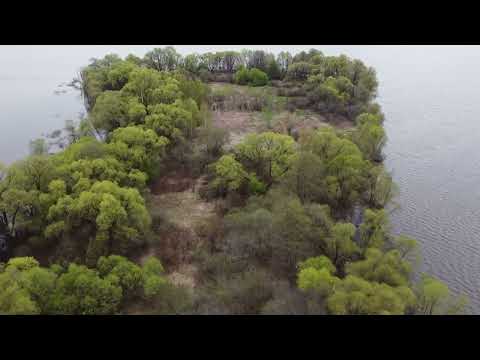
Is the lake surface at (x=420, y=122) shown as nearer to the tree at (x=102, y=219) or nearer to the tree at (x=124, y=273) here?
the tree at (x=102, y=219)

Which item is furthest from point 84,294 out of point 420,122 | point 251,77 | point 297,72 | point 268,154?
point 297,72

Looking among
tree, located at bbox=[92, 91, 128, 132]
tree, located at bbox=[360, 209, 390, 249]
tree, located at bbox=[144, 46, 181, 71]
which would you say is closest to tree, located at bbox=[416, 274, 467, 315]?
tree, located at bbox=[360, 209, 390, 249]

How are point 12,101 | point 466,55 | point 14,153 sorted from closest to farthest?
point 14,153 → point 12,101 → point 466,55

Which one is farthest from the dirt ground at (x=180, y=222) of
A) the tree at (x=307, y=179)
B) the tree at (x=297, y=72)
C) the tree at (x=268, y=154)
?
the tree at (x=297, y=72)

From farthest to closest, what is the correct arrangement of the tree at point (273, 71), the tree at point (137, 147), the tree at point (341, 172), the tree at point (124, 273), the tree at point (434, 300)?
the tree at point (273, 71), the tree at point (137, 147), the tree at point (341, 172), the tree at point (124, 273), the tree at point (434, 300)
